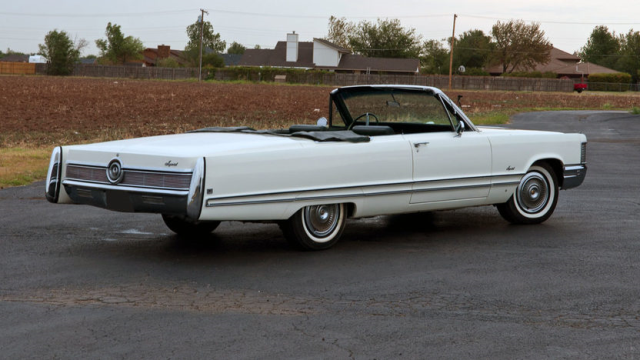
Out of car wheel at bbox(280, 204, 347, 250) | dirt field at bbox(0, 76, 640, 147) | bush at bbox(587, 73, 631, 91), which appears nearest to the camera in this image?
car wheel at bbox(280, 204, 347, 250)

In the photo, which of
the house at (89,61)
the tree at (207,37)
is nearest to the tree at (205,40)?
the tree at (207,37)

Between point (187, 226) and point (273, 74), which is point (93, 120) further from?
point (273, 74)

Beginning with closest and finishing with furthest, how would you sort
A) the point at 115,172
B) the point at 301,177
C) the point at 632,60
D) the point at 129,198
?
the point at 129,198, the point at 115,172, the point at 301,177, the point at 632,60

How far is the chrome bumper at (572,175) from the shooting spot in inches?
344

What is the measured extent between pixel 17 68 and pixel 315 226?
9120cm

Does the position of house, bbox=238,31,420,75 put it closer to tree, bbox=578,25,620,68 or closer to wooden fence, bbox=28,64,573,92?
wooden fence, bbox=28,64,573,92

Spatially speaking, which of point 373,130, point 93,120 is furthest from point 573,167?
point 93,120

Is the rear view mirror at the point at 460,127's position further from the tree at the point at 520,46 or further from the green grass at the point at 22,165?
the tree at the point at 520,46

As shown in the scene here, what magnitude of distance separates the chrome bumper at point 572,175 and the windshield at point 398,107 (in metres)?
1.57

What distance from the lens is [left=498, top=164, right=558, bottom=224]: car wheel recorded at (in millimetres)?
8523

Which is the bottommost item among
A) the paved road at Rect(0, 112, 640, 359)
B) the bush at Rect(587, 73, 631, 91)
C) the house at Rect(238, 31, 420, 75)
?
the paved road at Rect(0, 112, 640, 359)

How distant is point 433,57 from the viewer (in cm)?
12244

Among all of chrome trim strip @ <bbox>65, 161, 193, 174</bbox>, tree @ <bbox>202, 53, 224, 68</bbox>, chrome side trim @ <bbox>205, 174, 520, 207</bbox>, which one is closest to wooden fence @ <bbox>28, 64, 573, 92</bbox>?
tree @ <bbox>202, 53, 224, 68</bbox>

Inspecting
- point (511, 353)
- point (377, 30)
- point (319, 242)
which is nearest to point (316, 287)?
point (319, 242)
